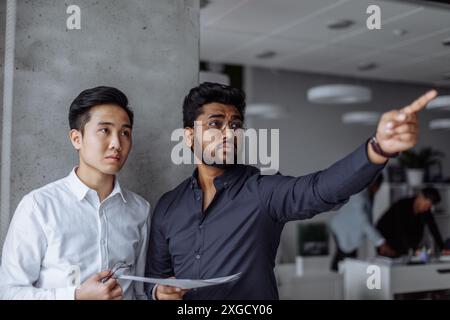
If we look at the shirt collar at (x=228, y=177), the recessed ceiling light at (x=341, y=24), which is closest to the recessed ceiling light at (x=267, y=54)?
the recessed ceiling light at (x=341, y=24)

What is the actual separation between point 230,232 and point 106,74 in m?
0.76

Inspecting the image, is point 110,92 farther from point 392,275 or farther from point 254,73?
point 254,73

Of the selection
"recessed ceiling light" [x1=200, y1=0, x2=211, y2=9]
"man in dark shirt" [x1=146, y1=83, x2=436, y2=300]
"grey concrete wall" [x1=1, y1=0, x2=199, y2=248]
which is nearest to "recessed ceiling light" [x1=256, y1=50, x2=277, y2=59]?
"recessed ceiling light" [x1=200, y1=0, x2=211, y2=9]

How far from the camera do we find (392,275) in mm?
3715

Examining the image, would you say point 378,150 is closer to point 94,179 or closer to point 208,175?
point 208,175

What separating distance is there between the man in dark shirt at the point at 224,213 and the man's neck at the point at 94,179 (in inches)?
9.0

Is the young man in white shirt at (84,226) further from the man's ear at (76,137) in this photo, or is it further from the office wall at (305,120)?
the office wall at (305,120)

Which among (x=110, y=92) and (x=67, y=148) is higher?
(x=110, y=92)

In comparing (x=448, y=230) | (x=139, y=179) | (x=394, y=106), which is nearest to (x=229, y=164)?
(x=139, y=179)

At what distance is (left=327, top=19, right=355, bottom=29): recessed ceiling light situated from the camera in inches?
165

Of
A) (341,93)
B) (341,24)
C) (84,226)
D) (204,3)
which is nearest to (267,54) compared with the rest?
(341,24)

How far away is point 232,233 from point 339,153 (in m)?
5.47
